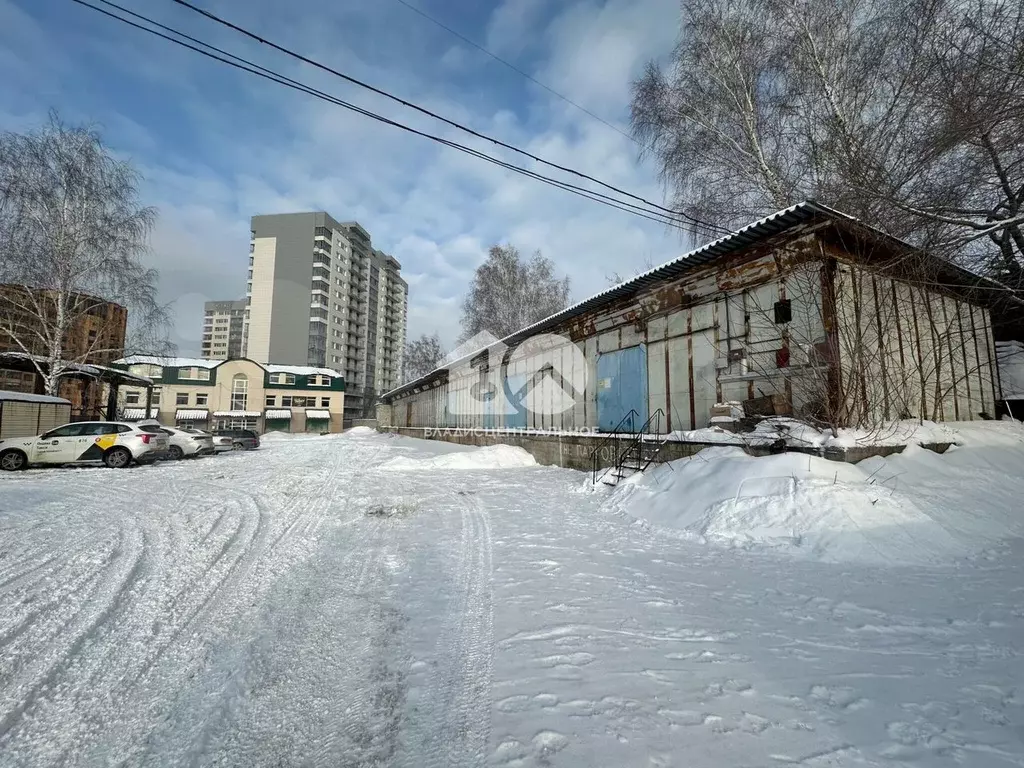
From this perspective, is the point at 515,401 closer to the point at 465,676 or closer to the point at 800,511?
the point at 800,511

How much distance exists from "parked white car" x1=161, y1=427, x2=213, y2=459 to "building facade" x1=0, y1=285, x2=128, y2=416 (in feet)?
13.4

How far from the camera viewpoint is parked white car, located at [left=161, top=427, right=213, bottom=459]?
1605 centimetres

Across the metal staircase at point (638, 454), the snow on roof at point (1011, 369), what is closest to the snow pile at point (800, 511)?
the metal staircase at point (638, 454)

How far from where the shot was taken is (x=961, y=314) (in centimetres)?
998

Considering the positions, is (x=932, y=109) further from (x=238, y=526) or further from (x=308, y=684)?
(x=238, y=526)

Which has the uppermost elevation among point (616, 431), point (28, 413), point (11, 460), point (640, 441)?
point (28, 413)

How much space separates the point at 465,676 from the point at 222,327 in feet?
414

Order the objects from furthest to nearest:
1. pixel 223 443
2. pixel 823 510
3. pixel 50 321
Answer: pixel 223 443
pixel 50 321
pixel 823 510

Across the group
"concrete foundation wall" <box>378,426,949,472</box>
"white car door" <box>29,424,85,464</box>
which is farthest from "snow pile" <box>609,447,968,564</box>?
"white car door" <box>29,424,85,464</box>

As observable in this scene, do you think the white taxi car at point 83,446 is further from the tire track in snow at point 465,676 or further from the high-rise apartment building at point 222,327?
the high-rise apartment building at point 222,327

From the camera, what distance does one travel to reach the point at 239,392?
49.5 meters

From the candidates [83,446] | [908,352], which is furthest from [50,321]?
[908,352]

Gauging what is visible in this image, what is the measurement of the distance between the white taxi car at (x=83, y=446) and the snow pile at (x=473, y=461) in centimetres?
723

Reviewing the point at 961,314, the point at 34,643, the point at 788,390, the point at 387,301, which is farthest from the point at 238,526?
the point at 387,301
